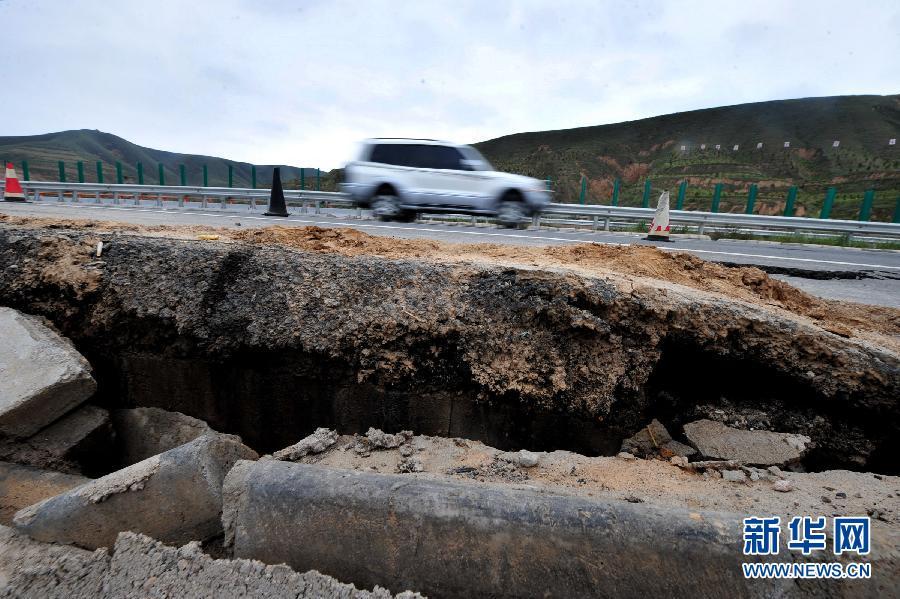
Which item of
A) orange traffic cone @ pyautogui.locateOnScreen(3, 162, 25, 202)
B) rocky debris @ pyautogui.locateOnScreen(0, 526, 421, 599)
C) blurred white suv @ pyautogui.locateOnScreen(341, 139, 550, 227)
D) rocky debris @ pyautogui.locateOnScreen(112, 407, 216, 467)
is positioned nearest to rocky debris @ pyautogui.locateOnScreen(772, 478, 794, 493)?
rocky debris @ pyautogui.locateOnScreen(0, 526, 421, 599)

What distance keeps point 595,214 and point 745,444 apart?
961cm

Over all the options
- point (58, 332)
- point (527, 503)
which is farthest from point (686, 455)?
point (58, 332)

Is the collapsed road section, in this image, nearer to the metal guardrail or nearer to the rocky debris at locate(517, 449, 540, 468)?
the rocky debris at locate(517, 449, 540, 468)

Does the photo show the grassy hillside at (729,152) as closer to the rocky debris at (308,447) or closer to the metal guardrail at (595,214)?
the metal guardrail at (595,214)

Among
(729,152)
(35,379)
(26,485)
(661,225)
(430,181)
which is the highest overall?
(729,152)

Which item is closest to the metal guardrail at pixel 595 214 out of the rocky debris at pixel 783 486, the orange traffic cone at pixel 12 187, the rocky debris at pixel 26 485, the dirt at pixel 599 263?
the orange traffic cone at pixel 12 187

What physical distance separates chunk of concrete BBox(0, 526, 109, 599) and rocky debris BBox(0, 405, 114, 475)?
609mm

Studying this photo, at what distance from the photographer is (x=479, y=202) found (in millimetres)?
8859

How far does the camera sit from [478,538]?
137 centimetres

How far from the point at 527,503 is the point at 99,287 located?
2.59 meters

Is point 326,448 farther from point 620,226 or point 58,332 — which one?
point 620,226

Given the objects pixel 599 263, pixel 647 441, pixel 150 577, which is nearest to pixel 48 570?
pixel 150 577

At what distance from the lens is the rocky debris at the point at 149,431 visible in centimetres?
255

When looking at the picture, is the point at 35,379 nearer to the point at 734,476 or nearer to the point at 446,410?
the point at 446,410
